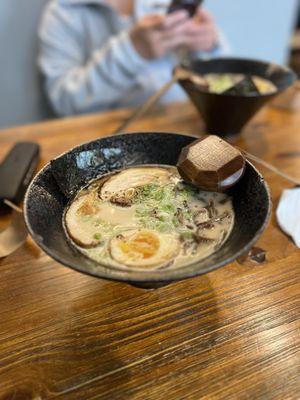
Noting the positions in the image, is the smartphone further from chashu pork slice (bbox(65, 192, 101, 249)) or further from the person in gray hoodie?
chashu pork slice (bbox(65, 192, 101, 249))

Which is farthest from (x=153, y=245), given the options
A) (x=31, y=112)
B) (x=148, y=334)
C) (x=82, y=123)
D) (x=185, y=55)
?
(x=31, y=112)

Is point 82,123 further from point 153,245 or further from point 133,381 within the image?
point 133,381

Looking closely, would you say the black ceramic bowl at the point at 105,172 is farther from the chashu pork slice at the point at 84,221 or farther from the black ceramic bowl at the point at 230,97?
the black ceramic bowl at the point at 230,97

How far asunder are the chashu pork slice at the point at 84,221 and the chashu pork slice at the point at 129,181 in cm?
4

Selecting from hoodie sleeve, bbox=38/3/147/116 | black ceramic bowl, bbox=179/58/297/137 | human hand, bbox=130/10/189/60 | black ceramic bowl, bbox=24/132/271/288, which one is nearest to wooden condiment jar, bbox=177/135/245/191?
black ceramic bowl, bbox=24/132/271/288

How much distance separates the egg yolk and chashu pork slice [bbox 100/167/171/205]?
0.40 feet

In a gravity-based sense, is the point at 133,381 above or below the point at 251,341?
above

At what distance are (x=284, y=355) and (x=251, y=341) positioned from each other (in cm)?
6

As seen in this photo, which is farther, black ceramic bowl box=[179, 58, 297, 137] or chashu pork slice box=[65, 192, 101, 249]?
black ceramic bowl box=[179, 58, 297, 137]

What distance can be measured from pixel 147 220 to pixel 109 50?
1215 millimetres

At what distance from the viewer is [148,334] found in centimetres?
74

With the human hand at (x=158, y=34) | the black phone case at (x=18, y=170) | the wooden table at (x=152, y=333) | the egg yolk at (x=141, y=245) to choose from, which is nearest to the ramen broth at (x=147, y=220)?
the egg yolk at (x=141, y=245)

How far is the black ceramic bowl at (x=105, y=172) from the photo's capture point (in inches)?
24.3

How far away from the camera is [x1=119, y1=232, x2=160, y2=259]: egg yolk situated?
27.7 inches
